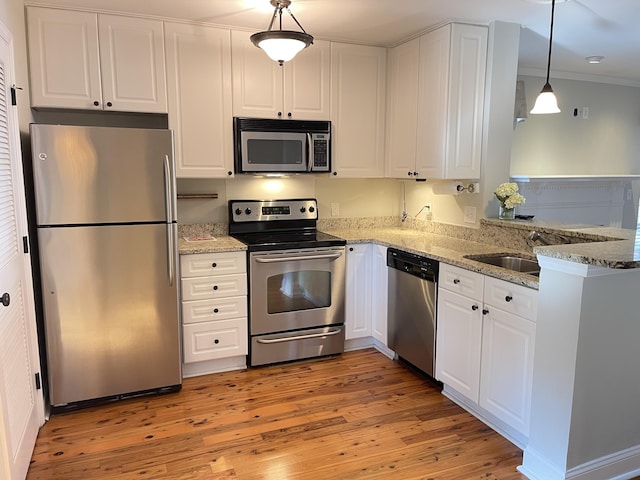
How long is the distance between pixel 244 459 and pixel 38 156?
6.25 ft

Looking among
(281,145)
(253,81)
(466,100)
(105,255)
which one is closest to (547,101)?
(466,100)

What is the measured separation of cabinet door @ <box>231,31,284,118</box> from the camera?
3.27 meters

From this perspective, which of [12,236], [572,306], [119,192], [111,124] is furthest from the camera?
[111,124]

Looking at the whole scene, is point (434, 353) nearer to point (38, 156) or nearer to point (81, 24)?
point (38, 156)

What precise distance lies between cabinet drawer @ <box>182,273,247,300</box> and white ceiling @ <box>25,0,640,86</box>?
5.52ft

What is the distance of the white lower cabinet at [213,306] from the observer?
121 inches

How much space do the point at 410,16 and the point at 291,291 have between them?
199 centimetres

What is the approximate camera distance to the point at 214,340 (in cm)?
319

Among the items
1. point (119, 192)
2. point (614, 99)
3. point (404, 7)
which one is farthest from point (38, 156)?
point (614, 99)

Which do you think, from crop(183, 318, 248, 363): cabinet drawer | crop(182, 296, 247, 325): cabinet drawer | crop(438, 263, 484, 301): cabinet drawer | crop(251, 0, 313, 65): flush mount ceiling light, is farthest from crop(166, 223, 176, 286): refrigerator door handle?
crop(438, 263, 484, 301): cabinet drawer

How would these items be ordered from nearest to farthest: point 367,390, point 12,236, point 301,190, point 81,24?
point 12,236 → point 81,24 → point 367,390 → point 301,190

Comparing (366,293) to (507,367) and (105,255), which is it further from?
(105,255)

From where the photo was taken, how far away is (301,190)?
3889mm

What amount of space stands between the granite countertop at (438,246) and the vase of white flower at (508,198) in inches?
9.9
